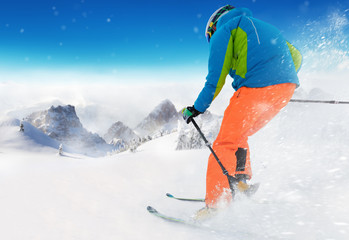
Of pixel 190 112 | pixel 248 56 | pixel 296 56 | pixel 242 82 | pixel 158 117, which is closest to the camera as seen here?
→ pixel 248 56

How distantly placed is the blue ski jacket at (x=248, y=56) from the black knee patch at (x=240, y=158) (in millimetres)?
684

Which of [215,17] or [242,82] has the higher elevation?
[215,17]

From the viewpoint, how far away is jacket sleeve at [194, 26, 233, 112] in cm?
235

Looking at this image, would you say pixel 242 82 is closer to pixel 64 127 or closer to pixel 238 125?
pixel 238 125

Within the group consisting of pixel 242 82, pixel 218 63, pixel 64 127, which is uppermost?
pixel 64 127

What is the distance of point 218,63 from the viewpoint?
7.83ft

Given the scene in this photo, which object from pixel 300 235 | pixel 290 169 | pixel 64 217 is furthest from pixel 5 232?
pixel 290 169

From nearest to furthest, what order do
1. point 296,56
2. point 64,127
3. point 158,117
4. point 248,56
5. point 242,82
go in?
point 248,56 → point 242,82 → point 296,56 → point 64,127 → point 158,117

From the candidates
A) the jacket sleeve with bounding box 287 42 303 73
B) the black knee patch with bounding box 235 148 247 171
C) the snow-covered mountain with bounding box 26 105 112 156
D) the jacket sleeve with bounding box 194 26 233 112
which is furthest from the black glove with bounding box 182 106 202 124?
the snow-covered mountain with bounding box 26 105 112 156

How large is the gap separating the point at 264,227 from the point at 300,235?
287 millimetres

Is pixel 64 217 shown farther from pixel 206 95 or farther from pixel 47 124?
pixel 47 124

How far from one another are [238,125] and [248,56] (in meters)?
0.72

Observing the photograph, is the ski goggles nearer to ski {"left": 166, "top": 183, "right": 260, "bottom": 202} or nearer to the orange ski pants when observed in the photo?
the orange ski pants

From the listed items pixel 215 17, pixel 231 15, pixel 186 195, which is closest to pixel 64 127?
pixel 186 195
